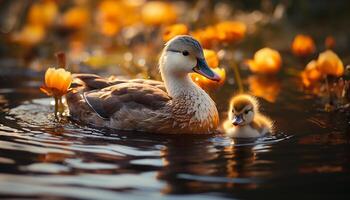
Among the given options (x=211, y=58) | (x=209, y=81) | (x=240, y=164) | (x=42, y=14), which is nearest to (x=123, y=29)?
(x=42, y=14)

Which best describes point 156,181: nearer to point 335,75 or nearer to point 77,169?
point 77,169

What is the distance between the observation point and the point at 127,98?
324 inches

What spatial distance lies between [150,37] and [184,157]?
7821 mm

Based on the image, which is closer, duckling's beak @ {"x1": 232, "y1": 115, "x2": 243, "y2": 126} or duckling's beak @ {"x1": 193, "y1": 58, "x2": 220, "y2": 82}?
duckling's beak @ {"x1": 232, "y1": 115, "x2": 243, "y2": 126}

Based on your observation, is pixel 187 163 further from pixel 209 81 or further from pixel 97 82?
pixel 97 82

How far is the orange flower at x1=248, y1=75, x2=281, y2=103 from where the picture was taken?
10.5 m

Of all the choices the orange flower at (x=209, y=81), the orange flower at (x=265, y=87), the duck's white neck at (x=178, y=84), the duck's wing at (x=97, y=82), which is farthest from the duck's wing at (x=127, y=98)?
the orange flower at (x=265, y=87)

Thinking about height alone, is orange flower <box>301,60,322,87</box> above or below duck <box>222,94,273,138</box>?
above

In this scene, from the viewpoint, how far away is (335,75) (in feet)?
28.9

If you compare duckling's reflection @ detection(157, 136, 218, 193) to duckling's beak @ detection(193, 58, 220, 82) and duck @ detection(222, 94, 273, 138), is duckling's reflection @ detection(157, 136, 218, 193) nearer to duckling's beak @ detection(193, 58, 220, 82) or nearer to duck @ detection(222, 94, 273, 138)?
duck @ detection(222, 94, 273, 138)

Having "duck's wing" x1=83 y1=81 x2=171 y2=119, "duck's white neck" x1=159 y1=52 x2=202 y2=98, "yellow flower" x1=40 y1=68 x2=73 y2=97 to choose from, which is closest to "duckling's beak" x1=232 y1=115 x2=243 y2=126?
"duck's white neck" x1=159 y1=52 x2=202 y2=98

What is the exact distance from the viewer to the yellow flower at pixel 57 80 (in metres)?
7.95

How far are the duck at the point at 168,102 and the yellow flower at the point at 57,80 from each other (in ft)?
1.76

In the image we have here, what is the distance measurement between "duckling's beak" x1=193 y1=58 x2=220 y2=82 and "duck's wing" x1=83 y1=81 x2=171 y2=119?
0.50 metres
